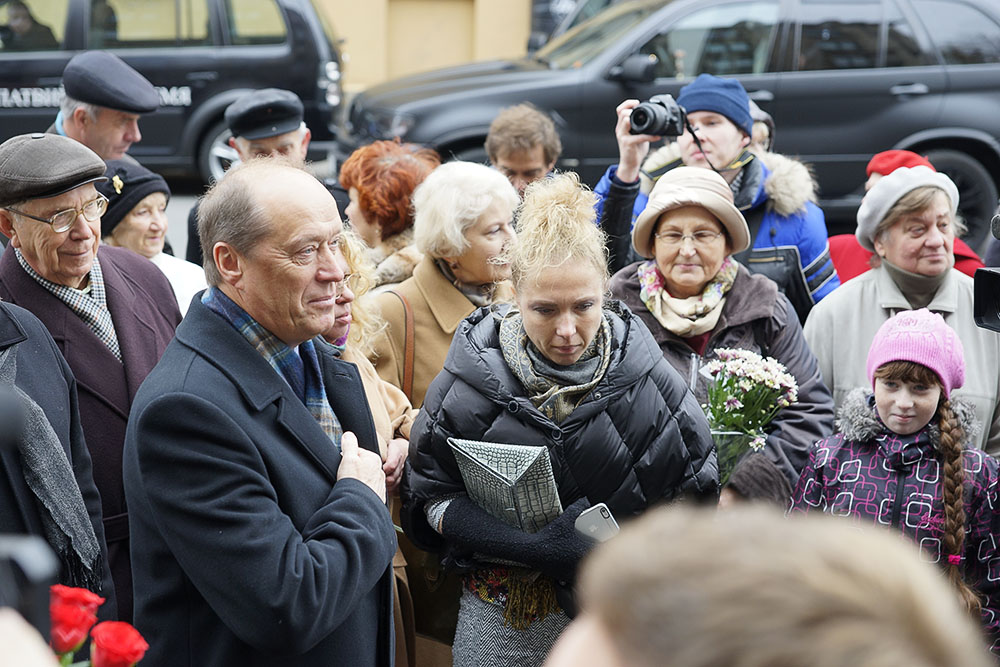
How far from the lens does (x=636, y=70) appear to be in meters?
7.90

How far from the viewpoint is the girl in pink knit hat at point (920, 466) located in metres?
3.05

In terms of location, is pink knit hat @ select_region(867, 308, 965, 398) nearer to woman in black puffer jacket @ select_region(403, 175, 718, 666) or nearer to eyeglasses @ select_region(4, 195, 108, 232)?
woman in black puffer jacket @ select_region(403, 175, 718, 666)

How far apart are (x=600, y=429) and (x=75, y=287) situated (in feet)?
5.22

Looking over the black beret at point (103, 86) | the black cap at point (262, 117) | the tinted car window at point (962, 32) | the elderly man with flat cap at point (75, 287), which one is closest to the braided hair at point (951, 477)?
the elderly man with flat cap at point (75, 287)

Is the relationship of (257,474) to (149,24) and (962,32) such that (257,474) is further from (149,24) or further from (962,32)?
(149,24)

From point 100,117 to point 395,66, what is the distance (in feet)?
40.0

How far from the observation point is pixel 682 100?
183 inches

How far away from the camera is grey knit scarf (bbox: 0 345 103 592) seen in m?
2.50

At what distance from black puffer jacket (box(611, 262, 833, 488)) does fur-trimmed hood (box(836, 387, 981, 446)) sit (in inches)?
4.0

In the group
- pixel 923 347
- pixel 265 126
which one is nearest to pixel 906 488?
pixel 923 347

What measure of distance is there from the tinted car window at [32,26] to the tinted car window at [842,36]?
6851 mm

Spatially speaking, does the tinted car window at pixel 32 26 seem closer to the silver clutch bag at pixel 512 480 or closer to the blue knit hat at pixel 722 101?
the blue knit hat at pixel 722 101

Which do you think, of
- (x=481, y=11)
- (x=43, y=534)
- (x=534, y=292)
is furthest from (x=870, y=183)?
(x=481, y=11)

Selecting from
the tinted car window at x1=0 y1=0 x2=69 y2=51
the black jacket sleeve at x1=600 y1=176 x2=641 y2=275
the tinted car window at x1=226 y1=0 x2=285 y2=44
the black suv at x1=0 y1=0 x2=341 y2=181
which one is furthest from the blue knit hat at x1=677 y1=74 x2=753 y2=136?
the tinted car window at x1=0 y1=0 x2=69 y2=51
